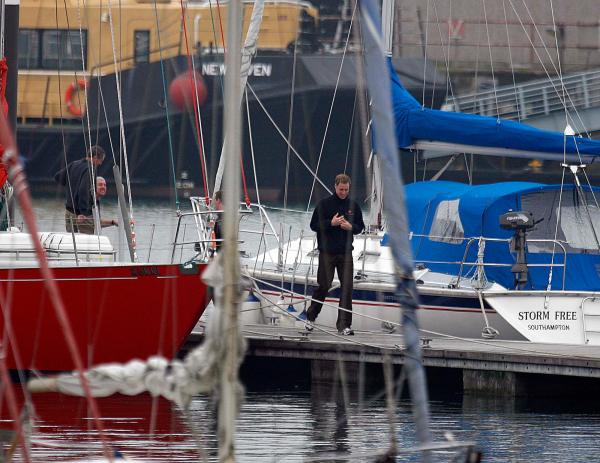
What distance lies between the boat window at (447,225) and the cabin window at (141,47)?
38.4 m

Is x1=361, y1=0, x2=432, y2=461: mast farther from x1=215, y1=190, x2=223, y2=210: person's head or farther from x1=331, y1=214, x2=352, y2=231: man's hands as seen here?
x1=215, y1=190, x2=223, y2=210: person's head

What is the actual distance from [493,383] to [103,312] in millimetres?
3394

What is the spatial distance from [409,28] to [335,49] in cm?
465

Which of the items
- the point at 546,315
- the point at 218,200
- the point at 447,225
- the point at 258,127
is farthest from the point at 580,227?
the point at 258,127

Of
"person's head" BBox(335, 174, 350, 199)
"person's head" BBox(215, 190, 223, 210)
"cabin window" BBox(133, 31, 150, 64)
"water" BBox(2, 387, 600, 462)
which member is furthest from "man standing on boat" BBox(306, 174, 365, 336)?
"cabin window" BBox(133, 31, 150, 64)

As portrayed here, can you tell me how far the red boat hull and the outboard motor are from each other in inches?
129

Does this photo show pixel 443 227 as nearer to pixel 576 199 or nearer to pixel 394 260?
pixel 576 199

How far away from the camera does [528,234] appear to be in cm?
1514

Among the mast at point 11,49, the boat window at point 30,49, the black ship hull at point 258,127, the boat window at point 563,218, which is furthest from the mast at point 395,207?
the boat window at point 30,49

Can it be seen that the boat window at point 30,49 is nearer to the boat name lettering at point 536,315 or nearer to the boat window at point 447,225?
the boat window at point 447,225

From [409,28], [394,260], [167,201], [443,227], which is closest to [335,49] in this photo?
[409,28]

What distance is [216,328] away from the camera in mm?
6148

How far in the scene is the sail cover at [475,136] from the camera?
1538cm

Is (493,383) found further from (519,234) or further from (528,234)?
(528,234)
